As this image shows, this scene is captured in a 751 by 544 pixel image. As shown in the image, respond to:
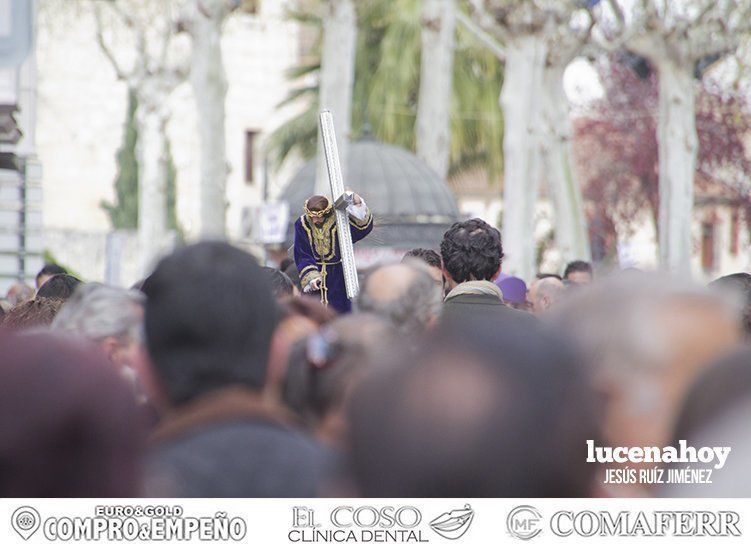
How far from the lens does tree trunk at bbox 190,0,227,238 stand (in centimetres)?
2050

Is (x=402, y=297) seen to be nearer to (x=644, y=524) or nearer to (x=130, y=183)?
(x=644, y=524)

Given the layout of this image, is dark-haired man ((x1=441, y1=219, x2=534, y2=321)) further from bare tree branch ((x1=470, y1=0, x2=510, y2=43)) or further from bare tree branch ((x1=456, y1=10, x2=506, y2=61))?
bare tree branch ((x1=456, y1=10, x2=506, y2=61))

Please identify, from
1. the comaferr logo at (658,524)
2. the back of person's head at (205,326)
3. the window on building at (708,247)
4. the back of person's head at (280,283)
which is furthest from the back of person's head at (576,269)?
the window on building at (708,247)

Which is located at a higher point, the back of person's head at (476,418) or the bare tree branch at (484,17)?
the bare tree branch at (484,17)

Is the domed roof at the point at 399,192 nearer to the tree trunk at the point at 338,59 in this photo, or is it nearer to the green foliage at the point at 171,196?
the tree trunk at the point at 338,59

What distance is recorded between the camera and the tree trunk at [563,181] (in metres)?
24.5

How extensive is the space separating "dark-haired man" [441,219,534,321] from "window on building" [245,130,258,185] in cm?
4542

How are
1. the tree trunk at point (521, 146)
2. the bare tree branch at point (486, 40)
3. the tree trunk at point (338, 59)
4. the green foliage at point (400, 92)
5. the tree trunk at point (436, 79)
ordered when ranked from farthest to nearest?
the green foliage at point (400, 92) → the tree trunk at point (436, 79) → the bare tree branch at point (486, 40) → the tree trunk at point (521, 146) → the tree trunk at point (338, 59)

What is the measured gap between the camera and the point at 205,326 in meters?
3.03

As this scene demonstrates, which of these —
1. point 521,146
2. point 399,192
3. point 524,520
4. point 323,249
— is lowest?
point 524,520

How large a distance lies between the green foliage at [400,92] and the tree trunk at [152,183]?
43.5 ft

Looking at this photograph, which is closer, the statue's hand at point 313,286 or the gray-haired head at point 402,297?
the gray-haired head at point 402,297

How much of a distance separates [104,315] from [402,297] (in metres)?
0.75

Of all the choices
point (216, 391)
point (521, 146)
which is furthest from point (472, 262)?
point (521, 146)
